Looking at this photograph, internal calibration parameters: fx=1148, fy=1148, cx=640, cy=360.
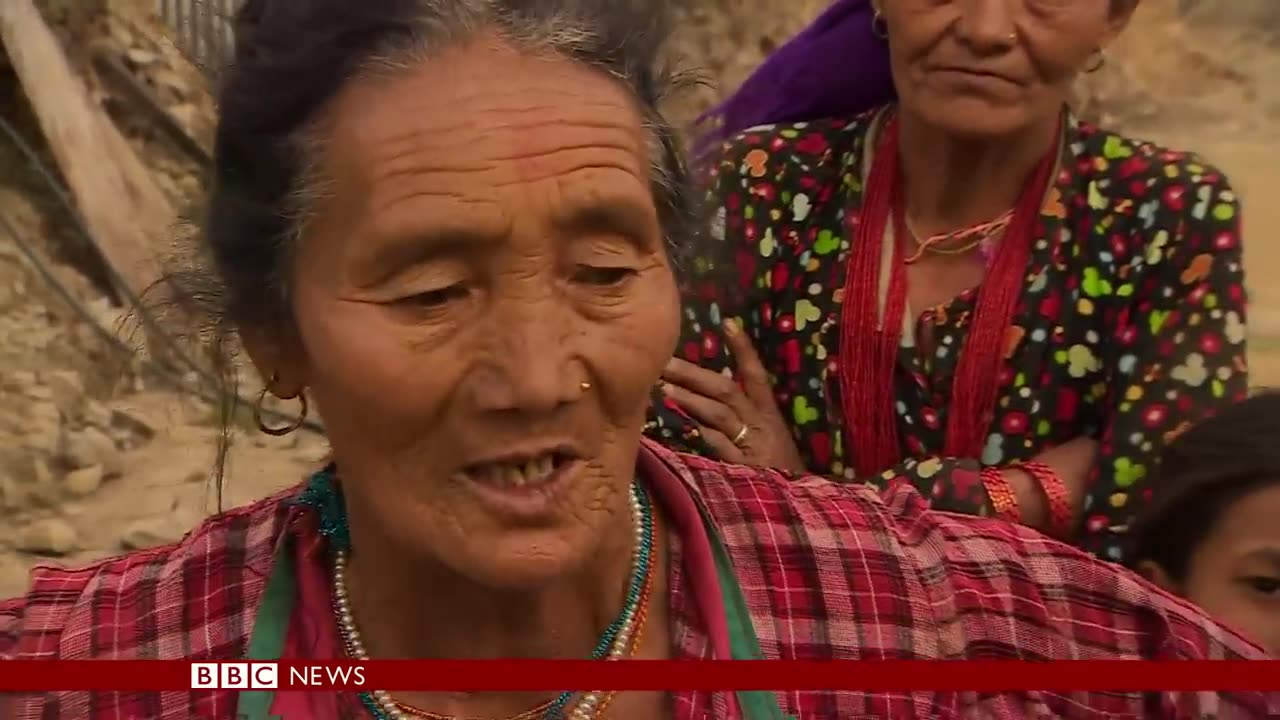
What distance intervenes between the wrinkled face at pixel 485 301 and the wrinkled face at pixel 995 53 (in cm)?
39

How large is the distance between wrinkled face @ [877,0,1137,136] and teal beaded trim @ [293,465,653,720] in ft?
1.40

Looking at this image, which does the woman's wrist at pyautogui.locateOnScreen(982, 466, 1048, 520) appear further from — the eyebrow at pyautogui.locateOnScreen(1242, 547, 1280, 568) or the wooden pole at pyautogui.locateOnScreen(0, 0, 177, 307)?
the wooden pole at pyautogui.locateOnScreen(0, 0, 177, 307)

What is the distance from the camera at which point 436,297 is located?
56 centimetres

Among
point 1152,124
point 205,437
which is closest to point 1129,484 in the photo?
point 1152,124

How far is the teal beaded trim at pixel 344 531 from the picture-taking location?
0.67 m

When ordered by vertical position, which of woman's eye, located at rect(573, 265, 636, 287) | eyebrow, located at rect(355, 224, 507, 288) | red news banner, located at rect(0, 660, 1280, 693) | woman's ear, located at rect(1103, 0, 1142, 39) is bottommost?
red news banner, located at rect(0, 660, 1280, 693)

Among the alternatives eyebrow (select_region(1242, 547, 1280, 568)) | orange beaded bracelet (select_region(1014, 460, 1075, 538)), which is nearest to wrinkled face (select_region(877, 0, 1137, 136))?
orange beaded bracelet (select_region(1014, 460, 1075, 538))

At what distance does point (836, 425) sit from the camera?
96 centimetres

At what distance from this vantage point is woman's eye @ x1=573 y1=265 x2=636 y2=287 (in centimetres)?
57

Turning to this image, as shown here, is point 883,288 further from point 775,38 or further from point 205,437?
point 205,437

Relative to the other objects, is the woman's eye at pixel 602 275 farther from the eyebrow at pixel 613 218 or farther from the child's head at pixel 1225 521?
the child's head at pixel 1225 521

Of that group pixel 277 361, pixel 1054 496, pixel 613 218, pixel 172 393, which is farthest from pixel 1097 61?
pixel 172 393

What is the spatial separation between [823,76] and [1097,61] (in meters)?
0.23

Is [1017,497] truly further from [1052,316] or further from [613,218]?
[613,218]
